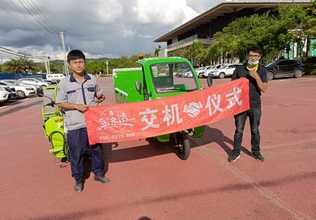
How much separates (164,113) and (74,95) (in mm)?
1427

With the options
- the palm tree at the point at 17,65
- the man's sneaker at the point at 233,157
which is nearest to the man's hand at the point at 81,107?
the man's sneaker at the point at 233,157

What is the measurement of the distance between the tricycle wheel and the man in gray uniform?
5.18 feet

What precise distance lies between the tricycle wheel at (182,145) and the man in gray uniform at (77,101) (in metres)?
1.58

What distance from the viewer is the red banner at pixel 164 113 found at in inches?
140

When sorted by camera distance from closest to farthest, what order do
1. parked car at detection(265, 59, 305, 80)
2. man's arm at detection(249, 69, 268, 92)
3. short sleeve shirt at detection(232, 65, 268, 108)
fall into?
1. man's arm at detection(249, 69, 268, 92)
2. short sleeve shirt at detection(232, 65, 268, 108)
3. parked car at detection(265, 59, 305, 80)

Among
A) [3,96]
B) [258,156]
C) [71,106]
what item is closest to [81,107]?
[71,106]

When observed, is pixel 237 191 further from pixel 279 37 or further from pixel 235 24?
pixel 235 24

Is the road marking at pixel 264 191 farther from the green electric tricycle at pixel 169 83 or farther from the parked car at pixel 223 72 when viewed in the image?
the parked car at pixel 223 72

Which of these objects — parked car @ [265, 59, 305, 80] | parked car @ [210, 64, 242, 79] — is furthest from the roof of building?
parked car @ [265, 59, 305, 80]

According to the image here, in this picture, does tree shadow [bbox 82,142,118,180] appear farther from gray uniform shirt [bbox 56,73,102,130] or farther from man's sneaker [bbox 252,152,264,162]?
man's sneaker [bbox 252,152,264,162]

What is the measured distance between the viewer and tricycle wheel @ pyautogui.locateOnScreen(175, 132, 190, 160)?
423 centimetres

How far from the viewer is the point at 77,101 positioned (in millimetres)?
3357

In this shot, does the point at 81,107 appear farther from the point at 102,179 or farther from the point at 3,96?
the point at 3,96

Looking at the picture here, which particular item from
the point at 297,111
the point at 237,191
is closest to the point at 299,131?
the point at 297,111
